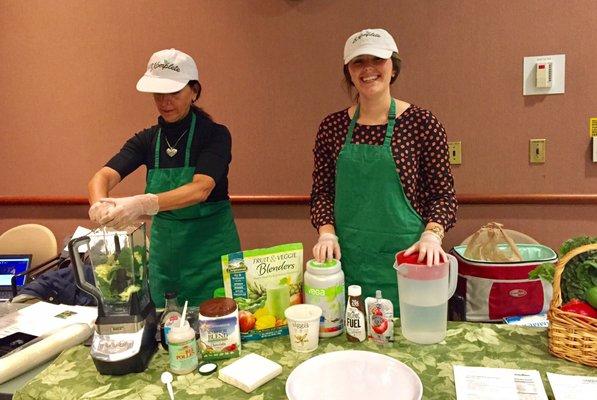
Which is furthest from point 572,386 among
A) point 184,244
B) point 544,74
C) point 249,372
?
point 544,74

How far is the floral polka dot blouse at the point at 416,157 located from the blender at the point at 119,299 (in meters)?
0.65

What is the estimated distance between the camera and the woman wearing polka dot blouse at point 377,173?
160 centimetres

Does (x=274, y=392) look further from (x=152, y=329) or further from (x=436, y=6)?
(x=436, y=6)

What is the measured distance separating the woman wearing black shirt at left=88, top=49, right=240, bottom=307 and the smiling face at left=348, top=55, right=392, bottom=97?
0.60m

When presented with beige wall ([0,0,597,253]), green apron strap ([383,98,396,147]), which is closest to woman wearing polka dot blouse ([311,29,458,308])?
green apron strap ([383,98,396,147])

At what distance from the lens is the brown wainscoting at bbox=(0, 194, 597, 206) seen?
2465mm

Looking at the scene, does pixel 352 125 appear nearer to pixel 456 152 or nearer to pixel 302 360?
pixel 302 360

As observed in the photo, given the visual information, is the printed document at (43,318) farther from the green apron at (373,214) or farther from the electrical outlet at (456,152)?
the electrical outlet at (456,152)

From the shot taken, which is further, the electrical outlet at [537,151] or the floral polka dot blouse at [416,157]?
the electrical outlet at [537,151]

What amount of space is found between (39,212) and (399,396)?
2810 mm

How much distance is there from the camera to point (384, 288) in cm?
171

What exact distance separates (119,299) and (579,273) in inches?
42.9

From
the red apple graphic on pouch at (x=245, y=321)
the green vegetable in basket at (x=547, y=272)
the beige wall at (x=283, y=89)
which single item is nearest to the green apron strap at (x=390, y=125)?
the green vegetable in basket at (x=547, y=272)

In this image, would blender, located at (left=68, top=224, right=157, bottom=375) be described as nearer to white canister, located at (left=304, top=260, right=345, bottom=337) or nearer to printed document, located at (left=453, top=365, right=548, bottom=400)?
white canister, located at (left=304, top=260, right=345, bottom=337)
